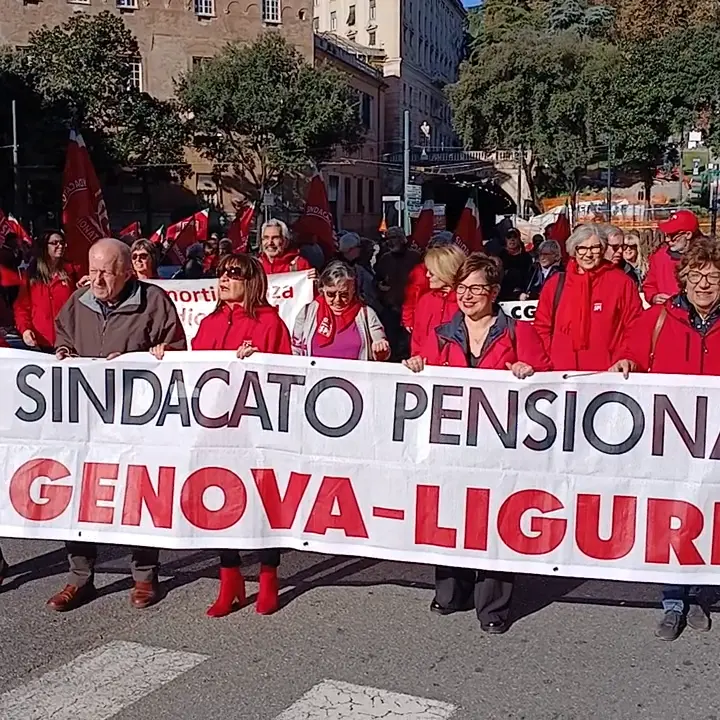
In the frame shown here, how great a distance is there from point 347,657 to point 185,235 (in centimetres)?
1307

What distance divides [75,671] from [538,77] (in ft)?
187

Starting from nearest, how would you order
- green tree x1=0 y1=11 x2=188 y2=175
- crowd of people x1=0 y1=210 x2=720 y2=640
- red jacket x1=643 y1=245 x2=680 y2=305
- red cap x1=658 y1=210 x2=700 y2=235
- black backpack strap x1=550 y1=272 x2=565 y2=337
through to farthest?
1. crowd of people x1=0 y1=210 x2=720 y2=640
2. black backpack strap x1=550 y1=272 x2=565 y2=337
3. red cap x1=658 y1=210 x2=700 y2=235
4. red jacket x1=643 y1=245 x2=680 y2=305
5. green tree x1=0 y1=11 x2=188 y2=175

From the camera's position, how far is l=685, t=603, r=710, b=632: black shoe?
4.78m

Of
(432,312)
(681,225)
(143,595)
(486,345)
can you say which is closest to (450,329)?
(486,345)

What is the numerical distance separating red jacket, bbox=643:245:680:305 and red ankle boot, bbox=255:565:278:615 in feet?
15.2

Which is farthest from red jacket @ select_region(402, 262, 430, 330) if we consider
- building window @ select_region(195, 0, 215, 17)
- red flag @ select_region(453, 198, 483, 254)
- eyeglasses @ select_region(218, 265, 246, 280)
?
building window @ select_region(195, 0, 215, 17)

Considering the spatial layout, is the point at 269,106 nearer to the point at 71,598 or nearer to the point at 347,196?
the point at 347,196

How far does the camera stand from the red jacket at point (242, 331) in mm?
5078

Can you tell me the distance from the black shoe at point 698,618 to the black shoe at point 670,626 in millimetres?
68

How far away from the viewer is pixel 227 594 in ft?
16.5

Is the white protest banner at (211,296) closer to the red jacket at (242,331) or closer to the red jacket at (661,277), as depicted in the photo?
the red jacket at (661,277)

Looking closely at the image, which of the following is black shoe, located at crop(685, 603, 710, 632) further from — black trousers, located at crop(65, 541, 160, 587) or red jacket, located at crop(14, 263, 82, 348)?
red jacket, located at crop(14, 263, 82, 348)

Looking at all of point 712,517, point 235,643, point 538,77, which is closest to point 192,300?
point 235,643

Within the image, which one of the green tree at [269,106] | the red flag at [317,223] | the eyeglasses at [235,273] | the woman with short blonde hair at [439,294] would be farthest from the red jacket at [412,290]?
the green tree at [269,106]
